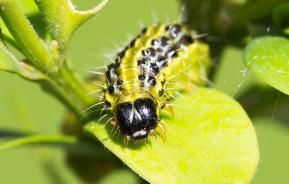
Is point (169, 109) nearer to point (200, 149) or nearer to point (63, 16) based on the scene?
point (200, 149)

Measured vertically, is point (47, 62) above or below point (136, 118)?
above

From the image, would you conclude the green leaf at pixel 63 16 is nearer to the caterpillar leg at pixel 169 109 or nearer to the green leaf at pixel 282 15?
the caterpillar leg at pixel 169 109

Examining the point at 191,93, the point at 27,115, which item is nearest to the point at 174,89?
the point at 191,93

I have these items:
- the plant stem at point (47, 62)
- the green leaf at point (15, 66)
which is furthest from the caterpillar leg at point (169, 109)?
the green leaf at point (15, 66)

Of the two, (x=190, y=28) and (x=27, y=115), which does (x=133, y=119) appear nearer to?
(x=190, y=28)

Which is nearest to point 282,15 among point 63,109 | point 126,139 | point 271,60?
point 271,60
